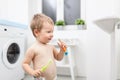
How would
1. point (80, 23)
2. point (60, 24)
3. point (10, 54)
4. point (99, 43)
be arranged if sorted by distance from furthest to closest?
point (60, 24) → point (80, 23) → point (99, 43) → point (10, 54)

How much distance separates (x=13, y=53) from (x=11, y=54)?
5cm

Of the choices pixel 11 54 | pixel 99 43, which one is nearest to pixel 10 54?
pixel 11 54

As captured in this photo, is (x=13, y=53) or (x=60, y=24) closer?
(x=13, y=53)

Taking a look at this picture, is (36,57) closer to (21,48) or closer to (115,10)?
(21,48)

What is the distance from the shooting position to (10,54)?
207 cm

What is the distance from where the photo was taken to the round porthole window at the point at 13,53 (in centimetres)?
204


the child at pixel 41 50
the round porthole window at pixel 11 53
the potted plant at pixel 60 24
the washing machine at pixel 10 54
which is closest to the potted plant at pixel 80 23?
the potted plant at pixel 60 24

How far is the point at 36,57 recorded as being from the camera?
120 centimetres

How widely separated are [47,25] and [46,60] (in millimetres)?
236

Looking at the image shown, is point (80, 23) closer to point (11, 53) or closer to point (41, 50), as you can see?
point (11, 53)

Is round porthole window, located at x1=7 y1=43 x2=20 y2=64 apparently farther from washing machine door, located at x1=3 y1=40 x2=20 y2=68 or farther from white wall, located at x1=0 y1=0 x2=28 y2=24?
white wall, located at x1=0 y1=0 x2=28 y2=24

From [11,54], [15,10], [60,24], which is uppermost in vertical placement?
[15,10]

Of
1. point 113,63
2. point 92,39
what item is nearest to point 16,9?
point 92,39

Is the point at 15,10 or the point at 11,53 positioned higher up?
the point at 15,10
